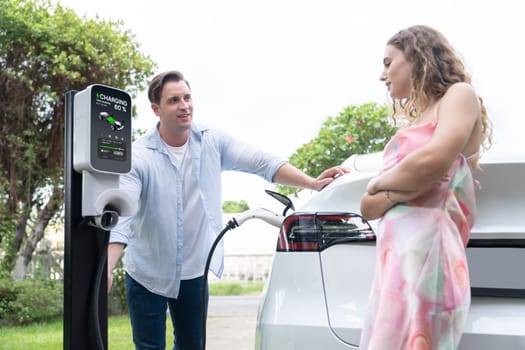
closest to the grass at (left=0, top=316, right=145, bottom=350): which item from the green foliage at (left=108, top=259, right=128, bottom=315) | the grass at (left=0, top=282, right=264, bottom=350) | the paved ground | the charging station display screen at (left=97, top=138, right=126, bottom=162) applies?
the grass at (left=0, top=282, right=264, bottom=350)

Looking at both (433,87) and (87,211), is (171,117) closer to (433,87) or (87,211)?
(87,211)

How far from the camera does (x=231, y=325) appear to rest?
6.00m

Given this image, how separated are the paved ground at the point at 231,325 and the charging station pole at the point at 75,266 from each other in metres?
3.11

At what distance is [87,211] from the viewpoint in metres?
1.87

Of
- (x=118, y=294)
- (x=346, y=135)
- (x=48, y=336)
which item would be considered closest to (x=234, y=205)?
(x=118, y=294)

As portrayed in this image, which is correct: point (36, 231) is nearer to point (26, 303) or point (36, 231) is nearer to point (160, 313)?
point (26, 303)

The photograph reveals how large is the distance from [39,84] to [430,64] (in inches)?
218

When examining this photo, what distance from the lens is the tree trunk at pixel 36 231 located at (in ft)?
21.6

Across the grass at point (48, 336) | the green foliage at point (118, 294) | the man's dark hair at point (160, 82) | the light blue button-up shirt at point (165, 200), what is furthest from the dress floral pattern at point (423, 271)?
the green foliage at point (118, 294)

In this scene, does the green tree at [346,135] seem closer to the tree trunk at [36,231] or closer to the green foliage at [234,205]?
the tree trunk at [36,231]

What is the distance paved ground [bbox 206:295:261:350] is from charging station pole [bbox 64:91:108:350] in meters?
3.11

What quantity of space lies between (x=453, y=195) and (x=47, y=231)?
6358 mm

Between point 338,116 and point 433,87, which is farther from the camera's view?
point 338,116

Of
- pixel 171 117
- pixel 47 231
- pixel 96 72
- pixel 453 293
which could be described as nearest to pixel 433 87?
pixel 453 293
